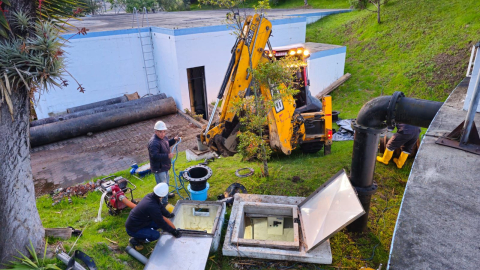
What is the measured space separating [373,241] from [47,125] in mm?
11579

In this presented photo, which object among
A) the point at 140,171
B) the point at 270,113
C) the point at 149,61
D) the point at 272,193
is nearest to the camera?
the point at 272,193

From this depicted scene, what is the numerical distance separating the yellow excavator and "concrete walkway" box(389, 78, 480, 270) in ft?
11.6

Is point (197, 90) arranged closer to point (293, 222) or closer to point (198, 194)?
point (198, 194)

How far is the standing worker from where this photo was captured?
710 cm

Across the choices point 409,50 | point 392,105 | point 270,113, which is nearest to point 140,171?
point 270,113

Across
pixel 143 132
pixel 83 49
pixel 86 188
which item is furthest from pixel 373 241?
pixel 83 49

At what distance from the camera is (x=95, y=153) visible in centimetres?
1073

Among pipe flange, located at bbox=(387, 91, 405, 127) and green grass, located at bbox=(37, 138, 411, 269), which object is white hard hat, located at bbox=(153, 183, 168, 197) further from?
pipe flange, located at bbox=(387, 91, 405, 127)

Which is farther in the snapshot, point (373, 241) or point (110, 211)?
point (110, 211)

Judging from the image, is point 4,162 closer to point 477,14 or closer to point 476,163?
point 476,163

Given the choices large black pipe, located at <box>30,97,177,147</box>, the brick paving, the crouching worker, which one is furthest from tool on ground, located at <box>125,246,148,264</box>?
large black pipe, located at <box>30,97,177,147</box>

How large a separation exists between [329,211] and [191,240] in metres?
2.21

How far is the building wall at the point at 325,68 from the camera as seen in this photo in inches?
555

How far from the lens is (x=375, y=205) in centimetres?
630
